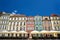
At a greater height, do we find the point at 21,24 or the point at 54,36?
the point at 21,24

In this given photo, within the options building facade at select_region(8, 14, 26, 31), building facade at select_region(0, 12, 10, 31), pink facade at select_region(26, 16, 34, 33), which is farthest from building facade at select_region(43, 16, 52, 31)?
→ building facade at select_region(0, 12, 10, 31)

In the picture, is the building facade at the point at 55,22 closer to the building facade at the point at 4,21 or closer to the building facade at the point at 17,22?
the building facade at the point at 17,22

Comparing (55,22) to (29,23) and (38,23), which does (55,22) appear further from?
(29,23)

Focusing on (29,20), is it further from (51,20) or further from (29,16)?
(51,20)

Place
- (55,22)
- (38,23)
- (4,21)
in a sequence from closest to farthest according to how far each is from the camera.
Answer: (55,22)
(38,23)
(4,21)

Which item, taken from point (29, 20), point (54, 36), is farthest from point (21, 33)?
point (54, 36)

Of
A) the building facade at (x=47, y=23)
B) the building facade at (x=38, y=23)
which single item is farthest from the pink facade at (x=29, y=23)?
Answer: the building facade at (x=47, y=23)

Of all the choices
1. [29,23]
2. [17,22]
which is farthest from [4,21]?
[29,23]

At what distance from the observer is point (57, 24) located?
61.0 feet

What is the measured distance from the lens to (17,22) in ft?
62.7

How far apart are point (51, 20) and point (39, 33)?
187 centimetres

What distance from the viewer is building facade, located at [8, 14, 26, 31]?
18.6 m

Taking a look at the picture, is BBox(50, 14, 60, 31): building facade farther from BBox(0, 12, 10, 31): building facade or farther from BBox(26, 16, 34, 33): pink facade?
BBox(0, 12, 10, 31): building facade

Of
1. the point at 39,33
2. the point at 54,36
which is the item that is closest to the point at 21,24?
the point at 39,33
